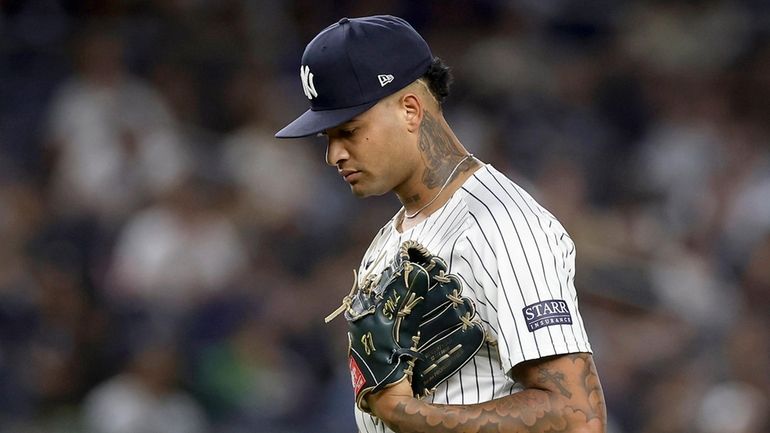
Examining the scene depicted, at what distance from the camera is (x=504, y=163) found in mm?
6543

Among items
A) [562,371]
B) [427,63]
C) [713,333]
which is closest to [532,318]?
[562,371]

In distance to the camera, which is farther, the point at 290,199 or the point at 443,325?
the point at 290,199

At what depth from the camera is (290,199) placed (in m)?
6.72

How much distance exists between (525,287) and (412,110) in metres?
0.51

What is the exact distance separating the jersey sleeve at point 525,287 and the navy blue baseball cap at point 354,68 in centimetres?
37

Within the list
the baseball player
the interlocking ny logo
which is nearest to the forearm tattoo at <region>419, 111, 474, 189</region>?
the baseball player

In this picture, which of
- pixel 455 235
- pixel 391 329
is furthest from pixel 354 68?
pixel 391 329

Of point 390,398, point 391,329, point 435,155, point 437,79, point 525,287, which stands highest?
point 437,79

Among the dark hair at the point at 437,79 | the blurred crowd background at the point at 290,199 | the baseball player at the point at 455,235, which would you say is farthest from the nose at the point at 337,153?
the blurred crowd background at the point at 290,199

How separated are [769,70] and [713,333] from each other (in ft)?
6.74

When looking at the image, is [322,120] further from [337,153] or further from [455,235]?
[455,235]

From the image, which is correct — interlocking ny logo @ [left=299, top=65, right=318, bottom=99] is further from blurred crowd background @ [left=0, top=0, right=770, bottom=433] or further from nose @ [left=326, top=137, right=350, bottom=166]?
blurred crowd background @ [left=0, top=0, right=770, bottom=433]

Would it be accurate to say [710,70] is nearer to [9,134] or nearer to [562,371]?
[9,134]

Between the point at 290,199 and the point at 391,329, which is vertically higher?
the point at 391,329
